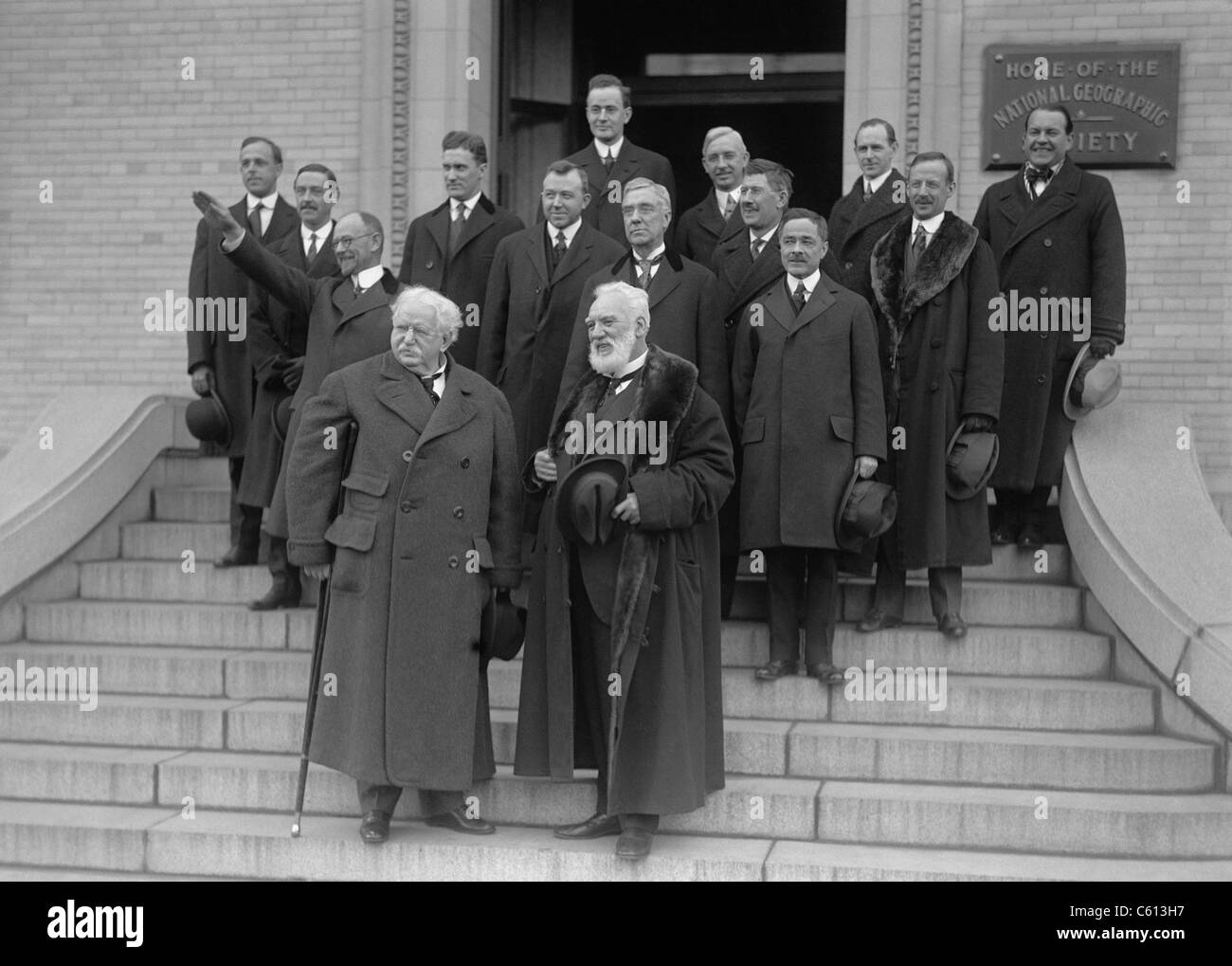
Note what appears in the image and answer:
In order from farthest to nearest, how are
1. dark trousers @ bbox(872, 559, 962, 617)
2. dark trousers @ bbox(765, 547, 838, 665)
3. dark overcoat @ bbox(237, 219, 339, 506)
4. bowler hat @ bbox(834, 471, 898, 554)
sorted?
1. dark overcoat @ bbox(237, 219, 339, 506)
2. dark trousers @ bbox(872, 559, 962, 617)
3. dark trousers @ bbox(765, 547, 838, 665)
4. bowler hat @ bbox(834, 471, 898, 554)

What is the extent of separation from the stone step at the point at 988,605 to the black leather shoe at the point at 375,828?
205 centimetres

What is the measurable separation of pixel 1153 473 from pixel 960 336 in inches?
49.8

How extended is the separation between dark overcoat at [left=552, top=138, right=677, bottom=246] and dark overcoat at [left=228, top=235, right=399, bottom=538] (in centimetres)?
100

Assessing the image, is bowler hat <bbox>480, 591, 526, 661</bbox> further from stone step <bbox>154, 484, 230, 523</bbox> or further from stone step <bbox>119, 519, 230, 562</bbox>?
stone step <bbox>154, 484, 230, 523</bbox>

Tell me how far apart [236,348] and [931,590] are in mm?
3762

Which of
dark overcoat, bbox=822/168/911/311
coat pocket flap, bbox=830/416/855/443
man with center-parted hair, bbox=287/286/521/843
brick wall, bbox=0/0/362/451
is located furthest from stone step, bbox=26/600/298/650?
brick wall, bbox=0/0/362/451

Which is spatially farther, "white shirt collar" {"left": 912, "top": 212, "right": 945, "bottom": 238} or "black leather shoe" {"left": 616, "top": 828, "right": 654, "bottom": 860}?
"white shirt collar" {"left": 912, "top": 212, "right": 945, "bottom": 238}

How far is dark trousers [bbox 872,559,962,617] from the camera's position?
7199 millimetres

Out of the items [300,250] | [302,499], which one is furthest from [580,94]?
[302,499]

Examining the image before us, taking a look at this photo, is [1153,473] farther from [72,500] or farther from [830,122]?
[830,122]

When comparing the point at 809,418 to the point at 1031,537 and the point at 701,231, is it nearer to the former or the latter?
the point at 701,231

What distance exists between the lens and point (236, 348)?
8391mm

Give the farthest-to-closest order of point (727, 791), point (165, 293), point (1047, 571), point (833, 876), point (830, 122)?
point (830, 122) < point (165, 293) < point (1047, 571) < point (727, 791) < point (833, 876)

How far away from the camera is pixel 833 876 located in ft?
19.3
